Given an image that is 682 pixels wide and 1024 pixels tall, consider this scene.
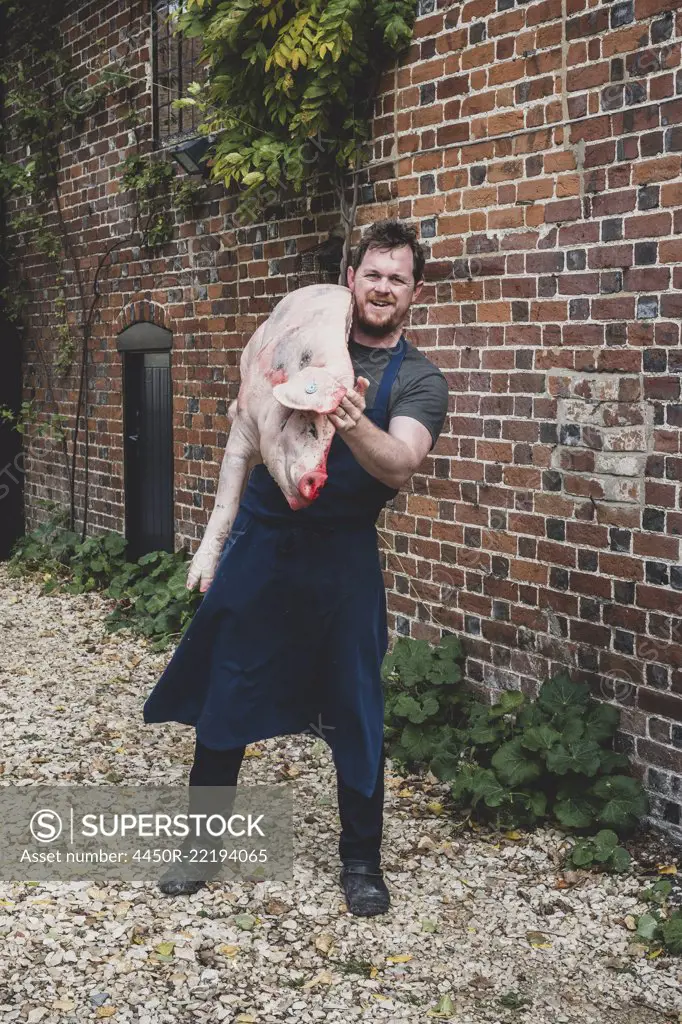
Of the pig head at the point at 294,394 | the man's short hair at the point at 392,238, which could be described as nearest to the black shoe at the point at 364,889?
the pig head at the point at 294,394

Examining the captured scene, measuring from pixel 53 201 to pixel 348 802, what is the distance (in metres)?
7.04

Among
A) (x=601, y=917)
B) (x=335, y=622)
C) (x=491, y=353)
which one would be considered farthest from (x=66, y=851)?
(x=491, y=353)

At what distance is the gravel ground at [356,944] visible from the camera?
3018 millimetres

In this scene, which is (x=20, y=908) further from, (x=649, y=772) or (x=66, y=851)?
(x=649, y=772)

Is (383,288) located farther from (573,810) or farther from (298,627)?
(573,810)

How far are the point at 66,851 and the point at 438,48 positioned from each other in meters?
3.81

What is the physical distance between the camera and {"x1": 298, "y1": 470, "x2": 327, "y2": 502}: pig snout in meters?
2.82

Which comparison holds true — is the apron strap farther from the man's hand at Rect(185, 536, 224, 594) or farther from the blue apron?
the man's hand at Rect(185, 536, 224, 594)

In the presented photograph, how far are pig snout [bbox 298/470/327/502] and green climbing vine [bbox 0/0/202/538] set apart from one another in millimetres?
5369

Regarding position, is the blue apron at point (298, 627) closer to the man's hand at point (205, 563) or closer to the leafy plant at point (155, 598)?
the man's hand at point (205, 563)

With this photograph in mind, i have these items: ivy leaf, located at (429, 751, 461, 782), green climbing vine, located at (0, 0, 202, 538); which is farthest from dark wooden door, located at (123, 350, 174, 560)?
ivy leaf, located at (429, 751, 461, 782)

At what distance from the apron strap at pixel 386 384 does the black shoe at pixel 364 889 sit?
1542 millimetres

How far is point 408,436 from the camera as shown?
2982 mm

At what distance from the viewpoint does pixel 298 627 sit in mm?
3334
